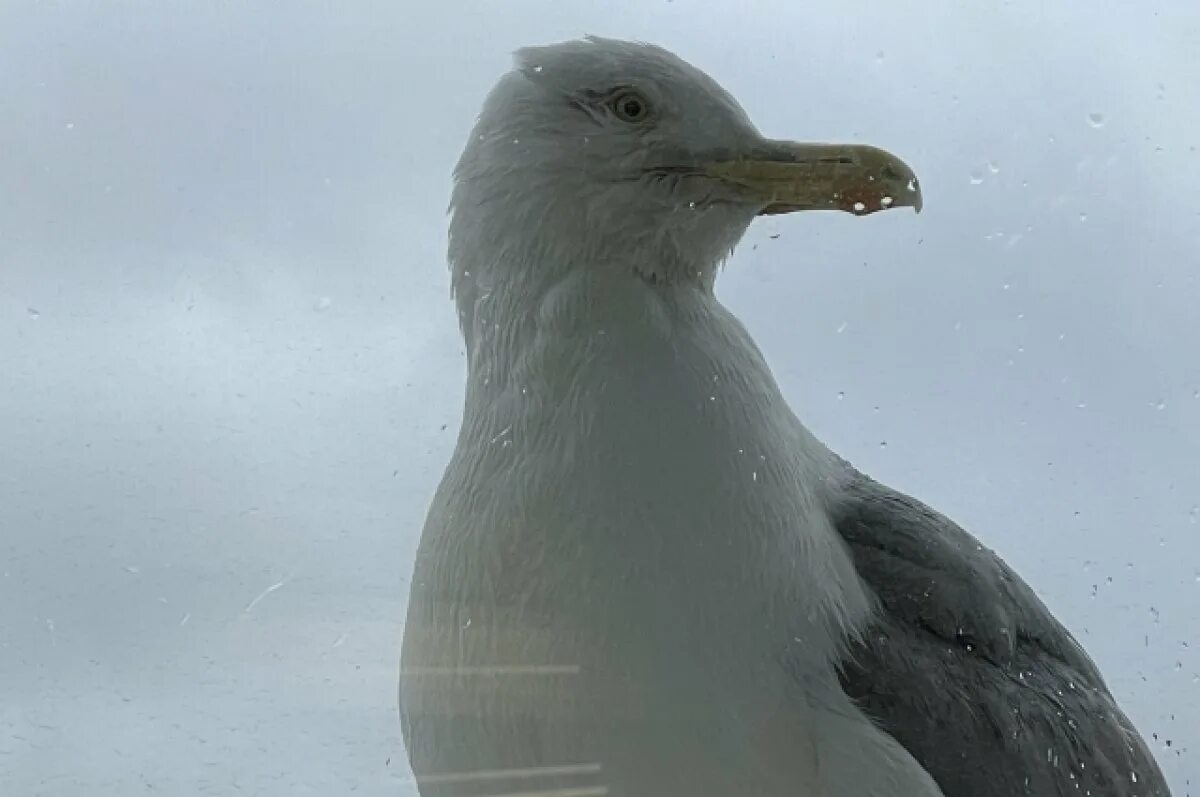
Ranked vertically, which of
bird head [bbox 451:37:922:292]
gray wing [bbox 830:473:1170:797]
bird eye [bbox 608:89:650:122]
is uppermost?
bird eye [bbox 608:89:650:122]

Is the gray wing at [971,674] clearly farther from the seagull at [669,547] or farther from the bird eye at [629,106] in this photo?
the bird eye at [629,106]

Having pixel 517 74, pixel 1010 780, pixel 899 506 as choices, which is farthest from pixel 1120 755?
pixel 517 74

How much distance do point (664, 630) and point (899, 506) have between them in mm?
268

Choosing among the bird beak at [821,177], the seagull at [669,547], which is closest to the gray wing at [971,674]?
the seagull at [669,547]

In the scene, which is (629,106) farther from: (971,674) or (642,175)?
(971,674)

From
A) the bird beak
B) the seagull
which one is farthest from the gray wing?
the bird beak

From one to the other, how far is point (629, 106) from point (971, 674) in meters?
0.47

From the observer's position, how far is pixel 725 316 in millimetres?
1123

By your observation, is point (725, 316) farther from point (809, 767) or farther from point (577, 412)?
point (809, 767)

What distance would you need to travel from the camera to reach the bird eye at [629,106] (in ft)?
3.58

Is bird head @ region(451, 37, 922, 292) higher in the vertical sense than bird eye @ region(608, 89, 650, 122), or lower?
lower

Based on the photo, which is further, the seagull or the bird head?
the bird head

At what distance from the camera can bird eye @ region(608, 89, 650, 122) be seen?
109 cm

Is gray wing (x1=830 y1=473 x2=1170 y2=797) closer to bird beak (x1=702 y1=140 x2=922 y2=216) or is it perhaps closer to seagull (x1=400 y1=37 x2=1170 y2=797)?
seagull (x1=400 y1=37 x2=1170 y2=797)
